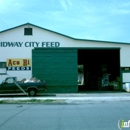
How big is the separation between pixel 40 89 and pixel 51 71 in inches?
140

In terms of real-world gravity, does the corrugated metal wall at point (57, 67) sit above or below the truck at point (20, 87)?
above

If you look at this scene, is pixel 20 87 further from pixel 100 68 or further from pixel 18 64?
pixel 100 68

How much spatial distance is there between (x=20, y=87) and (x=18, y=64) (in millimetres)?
4183

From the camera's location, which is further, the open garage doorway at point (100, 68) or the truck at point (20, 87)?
the open garage doorway at point (100, 68)

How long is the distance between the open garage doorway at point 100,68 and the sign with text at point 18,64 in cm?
773

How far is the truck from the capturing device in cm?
2356

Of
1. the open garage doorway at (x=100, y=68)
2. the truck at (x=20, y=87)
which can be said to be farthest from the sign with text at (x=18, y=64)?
the open garage doorway at (x=100, y=68)

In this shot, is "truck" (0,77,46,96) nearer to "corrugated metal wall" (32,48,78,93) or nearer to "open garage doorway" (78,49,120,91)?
"corrugated metal wall" (32,48,78,93)

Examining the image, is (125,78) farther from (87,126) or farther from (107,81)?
(87,126)

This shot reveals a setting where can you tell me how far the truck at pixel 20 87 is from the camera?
2356 centimetres

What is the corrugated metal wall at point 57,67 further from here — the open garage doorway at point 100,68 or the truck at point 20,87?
the open garage doorway at point 100,68

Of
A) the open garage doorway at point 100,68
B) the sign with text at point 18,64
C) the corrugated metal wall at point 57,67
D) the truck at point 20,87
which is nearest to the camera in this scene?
the truck at point 20,87

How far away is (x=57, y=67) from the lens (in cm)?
2750

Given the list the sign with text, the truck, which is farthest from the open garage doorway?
the truck
